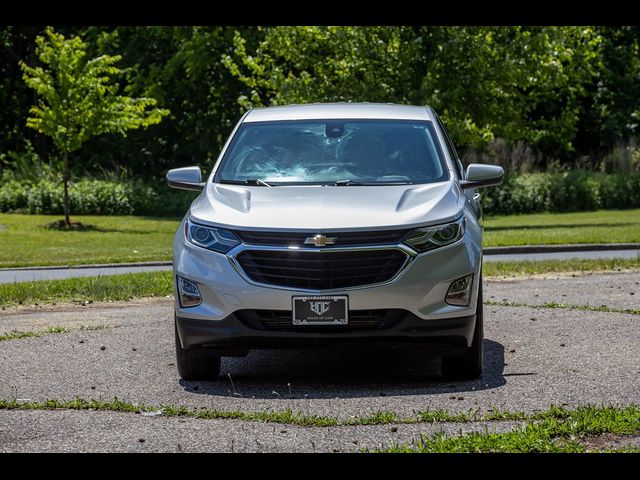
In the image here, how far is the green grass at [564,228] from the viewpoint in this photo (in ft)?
74.7

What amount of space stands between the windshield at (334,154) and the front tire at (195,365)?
1328mm

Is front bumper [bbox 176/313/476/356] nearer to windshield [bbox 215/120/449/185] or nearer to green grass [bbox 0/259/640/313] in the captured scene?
windshield [bbox 215/120/449/185]

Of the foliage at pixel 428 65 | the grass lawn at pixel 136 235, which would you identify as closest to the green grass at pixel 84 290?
the grass lawn at pixel 136 235

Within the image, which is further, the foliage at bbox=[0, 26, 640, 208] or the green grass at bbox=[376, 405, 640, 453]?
the foliage at bbox=[0, 26, 640, 208]

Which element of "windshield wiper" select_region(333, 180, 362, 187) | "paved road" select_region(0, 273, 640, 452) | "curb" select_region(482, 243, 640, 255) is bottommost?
"curb" select_region(482, 243, 640, 255)

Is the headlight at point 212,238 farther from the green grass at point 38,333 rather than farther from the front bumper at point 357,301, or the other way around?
the green grass at point 38,333

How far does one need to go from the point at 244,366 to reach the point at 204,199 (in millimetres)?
1396

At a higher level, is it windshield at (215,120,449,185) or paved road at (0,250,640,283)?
windshield at (215,120,449,185)

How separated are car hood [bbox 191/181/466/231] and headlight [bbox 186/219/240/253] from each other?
0.17 ft

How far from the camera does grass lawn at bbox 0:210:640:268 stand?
73.8 feet

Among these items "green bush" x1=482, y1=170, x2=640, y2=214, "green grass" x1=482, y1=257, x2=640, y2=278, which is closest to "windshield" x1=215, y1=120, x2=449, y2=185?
"green grass" x1=482, y1=257, x2=640, y2=278

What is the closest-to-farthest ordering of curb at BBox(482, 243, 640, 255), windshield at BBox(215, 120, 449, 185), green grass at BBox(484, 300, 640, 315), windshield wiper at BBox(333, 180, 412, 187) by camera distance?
windshield wiper at BBox(333, 180, 412, 187) < windshield at BBox(215, 120, 449, 185) < green grass at BBox(484, 300, 640, 315) < curb at BBox(482, 243, 640, 255)

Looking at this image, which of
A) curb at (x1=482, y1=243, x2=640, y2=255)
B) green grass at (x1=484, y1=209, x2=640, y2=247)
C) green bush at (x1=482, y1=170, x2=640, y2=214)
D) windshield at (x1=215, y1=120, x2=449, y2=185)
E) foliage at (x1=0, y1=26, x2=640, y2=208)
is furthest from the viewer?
green bush at (x1=482, y1=170, x2=640, y2=214)
